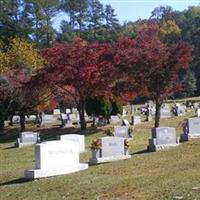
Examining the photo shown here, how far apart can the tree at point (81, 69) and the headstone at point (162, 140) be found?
13.3 meters

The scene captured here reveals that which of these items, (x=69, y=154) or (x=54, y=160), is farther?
(x=69, y=154)

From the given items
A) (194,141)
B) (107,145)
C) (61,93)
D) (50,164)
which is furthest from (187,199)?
(61,93)

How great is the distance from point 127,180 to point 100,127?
20.2 metres

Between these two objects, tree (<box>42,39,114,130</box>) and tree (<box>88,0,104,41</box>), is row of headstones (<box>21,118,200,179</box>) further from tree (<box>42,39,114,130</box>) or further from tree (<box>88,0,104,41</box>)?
tree (<box>88,0,104,41</box>)

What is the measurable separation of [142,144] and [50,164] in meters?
8.22

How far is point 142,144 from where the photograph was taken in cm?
2378

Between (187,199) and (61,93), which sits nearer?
(187,199)

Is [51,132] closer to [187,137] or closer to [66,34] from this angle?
[187,137]

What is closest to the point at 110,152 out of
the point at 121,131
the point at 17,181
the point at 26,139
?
the point at 17,181

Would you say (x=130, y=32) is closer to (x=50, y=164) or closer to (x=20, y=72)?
(x=20, y=72)

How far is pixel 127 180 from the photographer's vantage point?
13.7 m

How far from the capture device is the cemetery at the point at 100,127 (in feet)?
44.3

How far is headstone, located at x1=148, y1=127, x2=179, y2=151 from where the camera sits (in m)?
20.3

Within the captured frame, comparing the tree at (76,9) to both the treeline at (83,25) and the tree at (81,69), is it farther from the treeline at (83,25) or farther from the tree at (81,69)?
the tree at (81,69)
